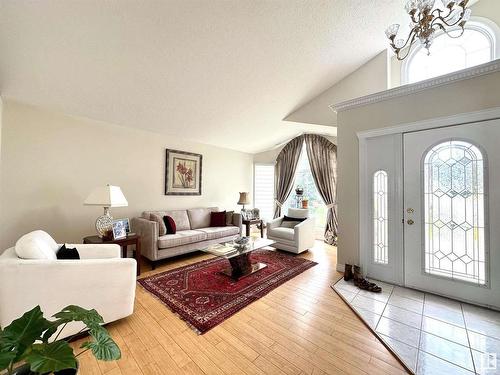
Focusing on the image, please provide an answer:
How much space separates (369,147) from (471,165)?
3.48 ft

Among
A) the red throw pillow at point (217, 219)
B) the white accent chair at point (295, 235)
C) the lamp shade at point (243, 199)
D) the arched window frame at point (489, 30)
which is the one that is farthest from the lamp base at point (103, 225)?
the arched window frame at point (489, 30)

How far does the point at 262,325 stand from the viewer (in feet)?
6.37

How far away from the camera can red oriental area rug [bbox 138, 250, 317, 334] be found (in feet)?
6.90

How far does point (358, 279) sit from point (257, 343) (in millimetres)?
1733

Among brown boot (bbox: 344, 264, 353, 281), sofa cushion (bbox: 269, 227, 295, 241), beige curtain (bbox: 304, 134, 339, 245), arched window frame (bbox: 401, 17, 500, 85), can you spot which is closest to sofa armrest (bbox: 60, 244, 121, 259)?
sofa cushion (bbox: 269, 227, 295, 241)

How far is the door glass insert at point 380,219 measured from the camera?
2861 millimetres

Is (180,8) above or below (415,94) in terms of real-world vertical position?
above

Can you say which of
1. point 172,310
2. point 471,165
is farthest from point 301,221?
point 172,310

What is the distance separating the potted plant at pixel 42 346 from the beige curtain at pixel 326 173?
4.58m

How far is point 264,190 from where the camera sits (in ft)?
20.3

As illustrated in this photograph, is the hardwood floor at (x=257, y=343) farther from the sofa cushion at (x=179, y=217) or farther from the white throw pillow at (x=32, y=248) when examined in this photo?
the sofa cushion at (x=179, y=217)

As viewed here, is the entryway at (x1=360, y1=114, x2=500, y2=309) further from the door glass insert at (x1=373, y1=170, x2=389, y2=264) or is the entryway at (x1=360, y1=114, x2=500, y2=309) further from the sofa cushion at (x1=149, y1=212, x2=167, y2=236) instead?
the sofa cushion at (x1=149, y1=212, x2=167, y2=236)

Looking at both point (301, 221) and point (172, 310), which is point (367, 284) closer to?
point (301, 221)

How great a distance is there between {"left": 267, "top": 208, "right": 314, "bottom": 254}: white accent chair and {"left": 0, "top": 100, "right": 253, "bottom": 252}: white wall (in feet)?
7.14
